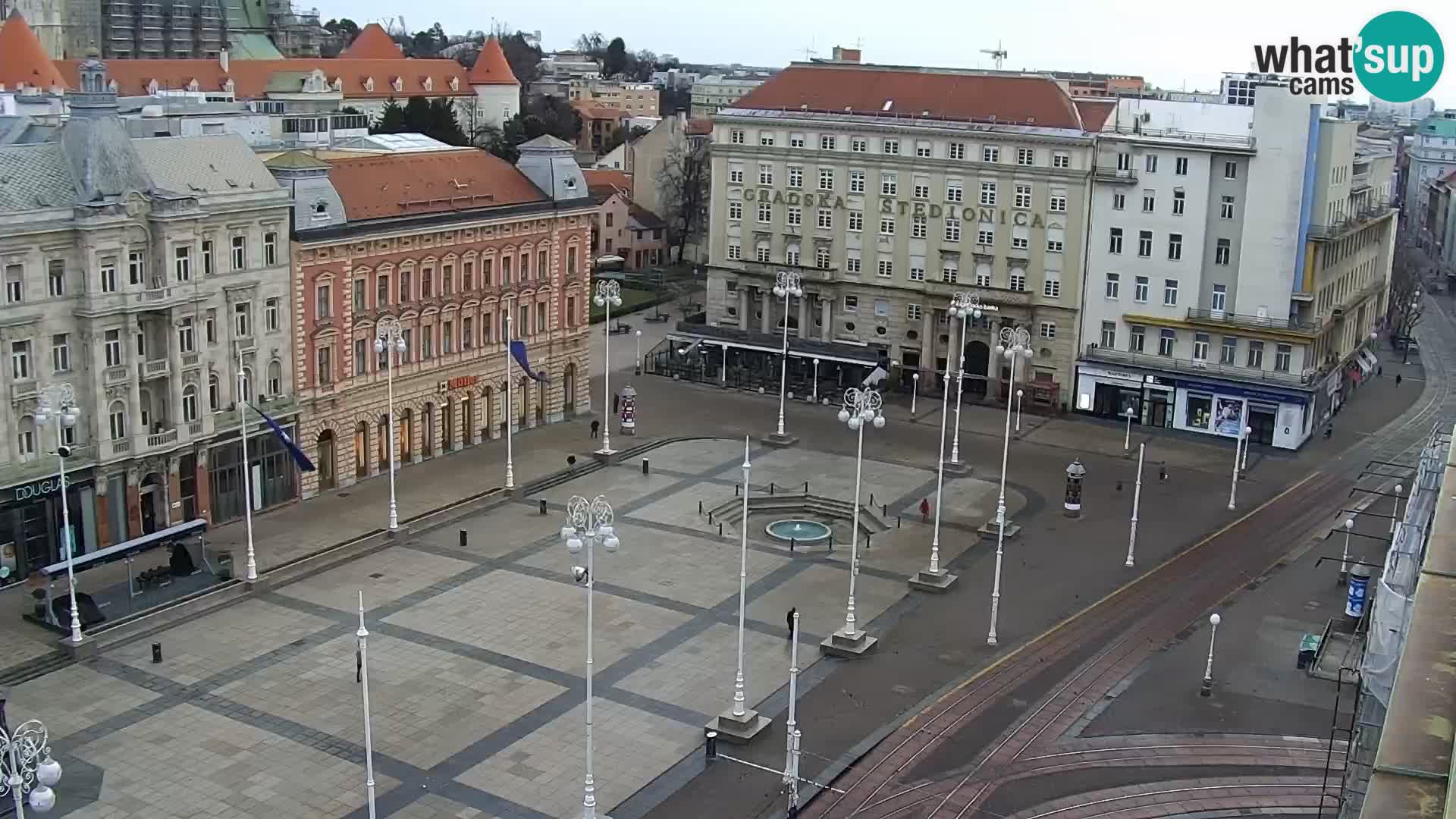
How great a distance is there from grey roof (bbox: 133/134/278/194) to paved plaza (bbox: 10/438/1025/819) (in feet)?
56.7

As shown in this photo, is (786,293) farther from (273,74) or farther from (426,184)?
(273,74)

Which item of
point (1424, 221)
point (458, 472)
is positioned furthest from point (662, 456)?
point (1424, 221)

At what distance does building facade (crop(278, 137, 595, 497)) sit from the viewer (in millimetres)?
67188

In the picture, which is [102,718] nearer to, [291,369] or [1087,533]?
[291,369]

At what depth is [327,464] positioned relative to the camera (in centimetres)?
6888

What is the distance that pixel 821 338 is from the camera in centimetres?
9775

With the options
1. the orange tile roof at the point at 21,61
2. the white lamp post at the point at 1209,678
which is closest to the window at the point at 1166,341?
the white lamp post at the point at 1209,678

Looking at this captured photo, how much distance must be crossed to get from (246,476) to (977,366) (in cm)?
5163

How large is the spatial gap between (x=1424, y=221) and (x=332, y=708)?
579 feet

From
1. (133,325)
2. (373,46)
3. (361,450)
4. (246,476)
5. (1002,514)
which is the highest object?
(373,46)

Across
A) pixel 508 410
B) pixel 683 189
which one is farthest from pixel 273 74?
pixel 508 410

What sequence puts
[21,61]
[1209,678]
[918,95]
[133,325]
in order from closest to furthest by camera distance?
[1209,678]
[133,325]
[918,95]
[21,61]

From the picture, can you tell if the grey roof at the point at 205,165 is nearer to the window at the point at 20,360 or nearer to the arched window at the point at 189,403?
the arched window at the point at 189,403

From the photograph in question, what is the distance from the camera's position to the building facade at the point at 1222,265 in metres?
Answer: 82.8
